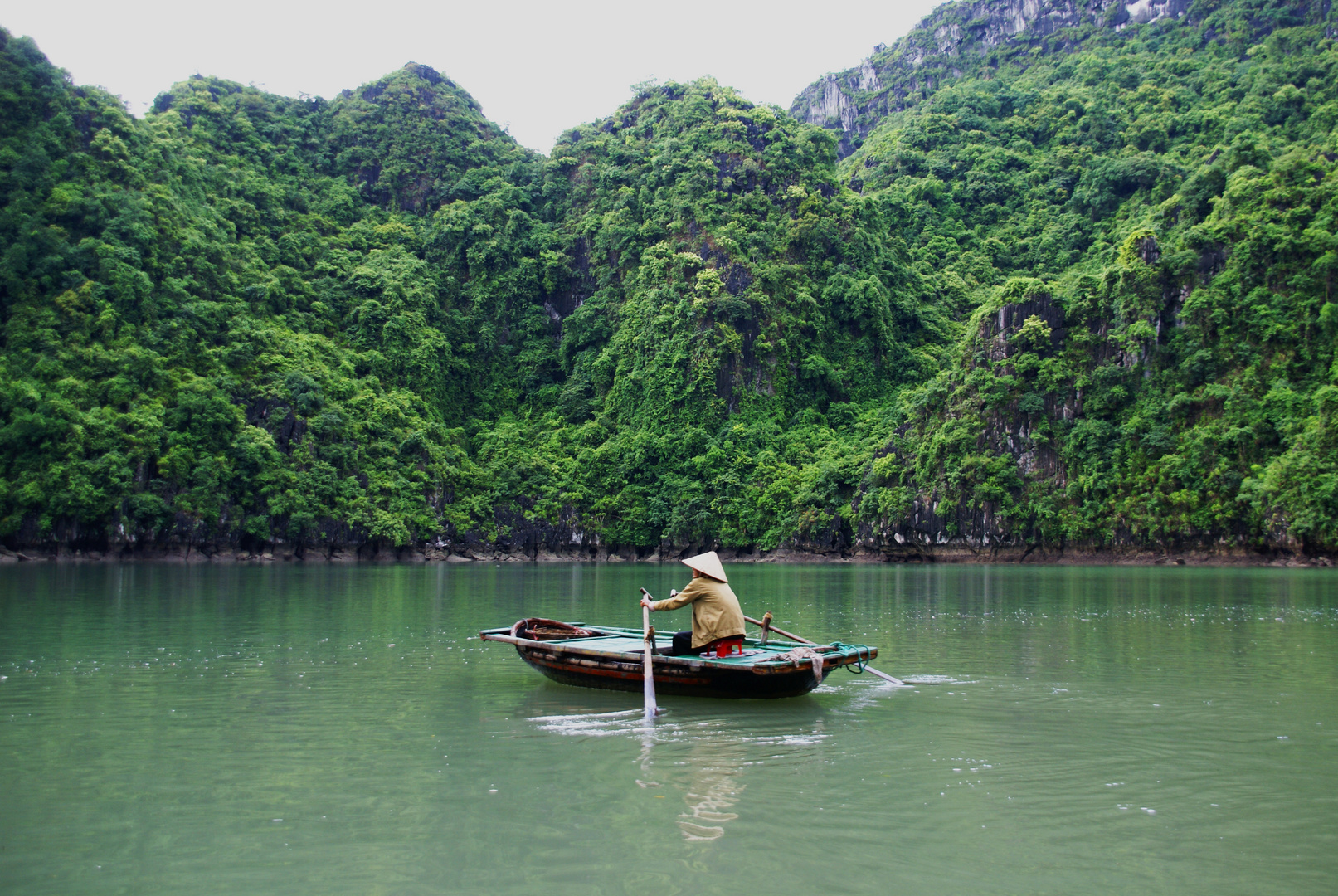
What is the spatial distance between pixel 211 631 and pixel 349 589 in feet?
47.8

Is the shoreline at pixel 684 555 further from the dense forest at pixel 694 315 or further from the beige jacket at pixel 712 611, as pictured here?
the beige jacket at pixel 712 611

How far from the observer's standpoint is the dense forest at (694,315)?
5766 cm

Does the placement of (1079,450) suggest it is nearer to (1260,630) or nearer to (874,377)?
(874,377)

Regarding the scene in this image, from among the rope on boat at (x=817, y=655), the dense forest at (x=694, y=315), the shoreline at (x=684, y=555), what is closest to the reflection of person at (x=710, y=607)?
the rope on boat at (x=817, y=655)

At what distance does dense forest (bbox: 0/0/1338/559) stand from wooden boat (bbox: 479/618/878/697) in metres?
46.3

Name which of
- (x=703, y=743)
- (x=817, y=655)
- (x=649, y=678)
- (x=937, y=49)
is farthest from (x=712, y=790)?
(x=937, y=49)

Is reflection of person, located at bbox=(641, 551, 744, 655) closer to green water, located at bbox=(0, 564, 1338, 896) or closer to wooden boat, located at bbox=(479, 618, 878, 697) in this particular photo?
wooden boat, located at bbox=(479, 618, 878, 697)

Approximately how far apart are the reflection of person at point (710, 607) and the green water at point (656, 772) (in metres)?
0.95

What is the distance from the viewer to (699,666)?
1227 centimetres

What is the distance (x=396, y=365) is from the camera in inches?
3314

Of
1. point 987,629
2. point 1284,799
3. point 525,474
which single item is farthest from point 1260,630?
point 525,474

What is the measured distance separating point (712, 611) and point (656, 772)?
4.31m

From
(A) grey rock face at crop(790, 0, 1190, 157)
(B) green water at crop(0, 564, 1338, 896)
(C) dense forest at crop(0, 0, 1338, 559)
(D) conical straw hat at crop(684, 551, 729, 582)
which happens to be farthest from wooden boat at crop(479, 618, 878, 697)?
(A) grey rock face at crop(790, 0, 1190, 157)

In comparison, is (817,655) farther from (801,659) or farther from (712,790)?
(712,790)
